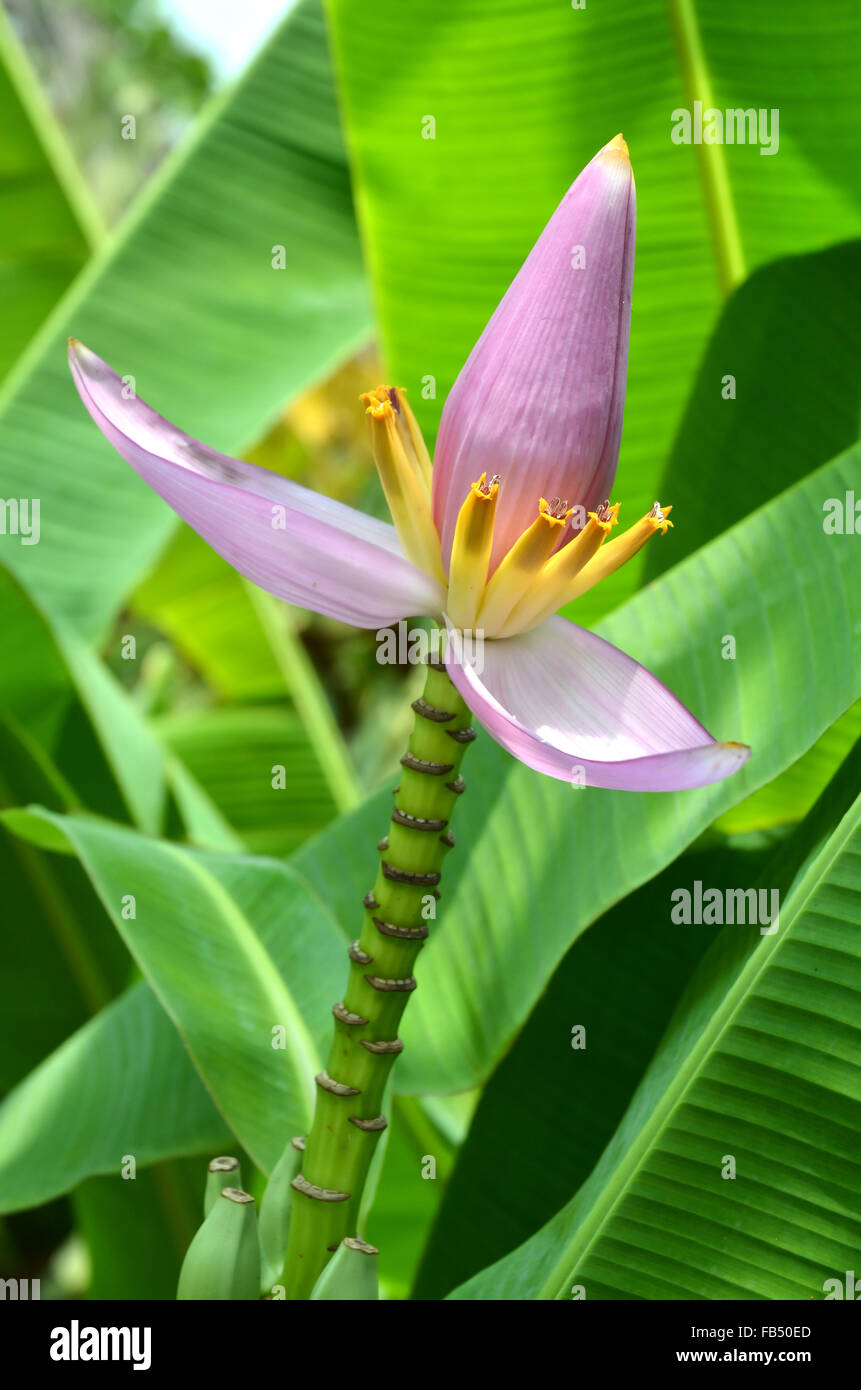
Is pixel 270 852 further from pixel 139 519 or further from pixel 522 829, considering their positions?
pixel 522 829

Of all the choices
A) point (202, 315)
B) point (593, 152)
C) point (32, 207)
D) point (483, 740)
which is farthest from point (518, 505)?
point (32, 207)

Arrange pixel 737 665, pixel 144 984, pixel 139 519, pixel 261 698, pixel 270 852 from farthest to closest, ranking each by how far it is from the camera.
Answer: pixel 261 698
pixel 270 852
pixel 139 519
pixel 144 984
pixel 737 665

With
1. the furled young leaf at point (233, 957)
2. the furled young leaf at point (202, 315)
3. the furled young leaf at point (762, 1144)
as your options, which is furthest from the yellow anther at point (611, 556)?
the furled young leaf at point (202, 315)

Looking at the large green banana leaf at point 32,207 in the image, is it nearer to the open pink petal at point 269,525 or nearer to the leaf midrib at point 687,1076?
the open pink petal at point 269,525

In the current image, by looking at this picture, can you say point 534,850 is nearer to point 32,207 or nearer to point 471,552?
point 471,552

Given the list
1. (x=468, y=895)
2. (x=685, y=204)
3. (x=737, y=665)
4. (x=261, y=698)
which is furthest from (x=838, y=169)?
(x=261, y=698)

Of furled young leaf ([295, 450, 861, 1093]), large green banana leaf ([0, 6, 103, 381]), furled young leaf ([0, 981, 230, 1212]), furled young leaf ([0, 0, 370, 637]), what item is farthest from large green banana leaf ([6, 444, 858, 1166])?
large green banana leaf ([0, 6, 103, 381])
